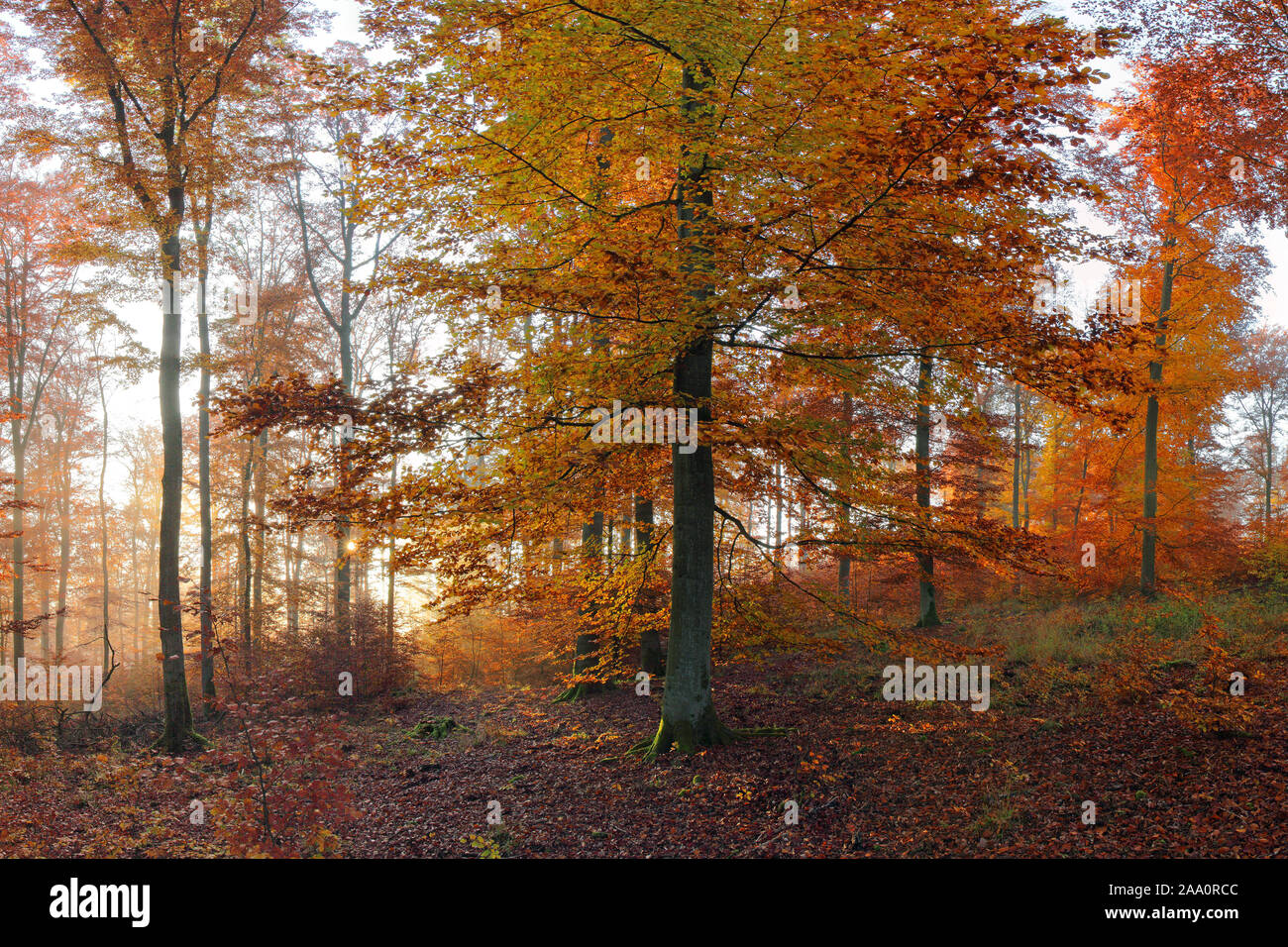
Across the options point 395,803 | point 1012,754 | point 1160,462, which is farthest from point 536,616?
point 1160,462

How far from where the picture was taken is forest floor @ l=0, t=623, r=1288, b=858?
221 inches

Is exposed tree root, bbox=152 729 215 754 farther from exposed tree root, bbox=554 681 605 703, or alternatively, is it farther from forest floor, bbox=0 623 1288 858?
exposed tree root, bbox=554 681 605 703

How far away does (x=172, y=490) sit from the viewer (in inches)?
462

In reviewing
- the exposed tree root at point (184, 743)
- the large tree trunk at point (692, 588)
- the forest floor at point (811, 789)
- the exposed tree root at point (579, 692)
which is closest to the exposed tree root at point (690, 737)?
the large tree trunk at point (692, 588)

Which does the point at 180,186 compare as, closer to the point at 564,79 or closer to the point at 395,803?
the point at 564,79

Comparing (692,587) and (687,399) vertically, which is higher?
(687,399)

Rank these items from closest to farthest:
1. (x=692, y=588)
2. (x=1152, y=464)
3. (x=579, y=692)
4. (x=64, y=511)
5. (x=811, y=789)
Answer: (x=811, y=789)
(x=692, y=588)
(x=579, y=692)
(x=1152, y=464)
(x=64, y=511)

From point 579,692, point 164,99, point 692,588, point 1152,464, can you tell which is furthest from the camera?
point 1152,464

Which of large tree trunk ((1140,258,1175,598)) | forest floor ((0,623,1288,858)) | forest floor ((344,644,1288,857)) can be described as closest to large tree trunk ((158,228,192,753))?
forest floor ((0,623,1288,858))

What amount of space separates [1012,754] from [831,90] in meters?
6.61

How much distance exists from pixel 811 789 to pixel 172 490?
11.2 meters

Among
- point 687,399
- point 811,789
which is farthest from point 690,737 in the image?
point 687,399

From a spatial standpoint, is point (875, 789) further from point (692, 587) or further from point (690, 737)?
point (692, 587)

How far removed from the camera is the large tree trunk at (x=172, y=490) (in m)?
11.3
